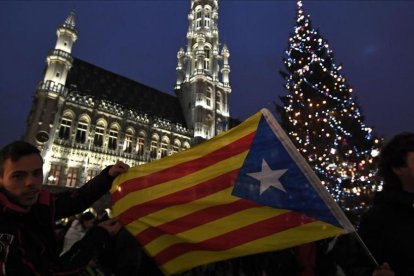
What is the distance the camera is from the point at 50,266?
1.61 metres

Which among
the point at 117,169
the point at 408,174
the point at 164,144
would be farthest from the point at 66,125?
the point at 408,174

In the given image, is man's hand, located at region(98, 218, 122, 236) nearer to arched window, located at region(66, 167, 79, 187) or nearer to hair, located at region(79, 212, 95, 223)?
hair, located at region(79, 212, 95, 223)

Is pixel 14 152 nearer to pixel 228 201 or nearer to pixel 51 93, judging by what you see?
pixel 228 201

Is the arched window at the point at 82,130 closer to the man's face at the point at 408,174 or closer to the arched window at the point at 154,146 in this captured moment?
the arched window at the point at 154,146

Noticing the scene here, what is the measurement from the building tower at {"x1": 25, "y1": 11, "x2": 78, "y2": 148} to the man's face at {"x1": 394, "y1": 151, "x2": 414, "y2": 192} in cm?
2830

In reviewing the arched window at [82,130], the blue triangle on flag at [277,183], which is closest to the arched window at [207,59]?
the arched window at [82,130]

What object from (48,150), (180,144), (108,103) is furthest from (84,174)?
(180,144)

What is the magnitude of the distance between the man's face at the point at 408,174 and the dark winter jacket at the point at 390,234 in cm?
13

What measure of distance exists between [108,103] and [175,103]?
542 inches

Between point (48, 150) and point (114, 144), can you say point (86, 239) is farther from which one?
point (114, 144)

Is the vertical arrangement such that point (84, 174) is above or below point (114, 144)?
below

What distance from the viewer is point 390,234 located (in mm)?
1789

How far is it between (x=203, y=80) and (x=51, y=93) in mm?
21859

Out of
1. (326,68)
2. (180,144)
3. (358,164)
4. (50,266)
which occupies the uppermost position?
(180,144)
